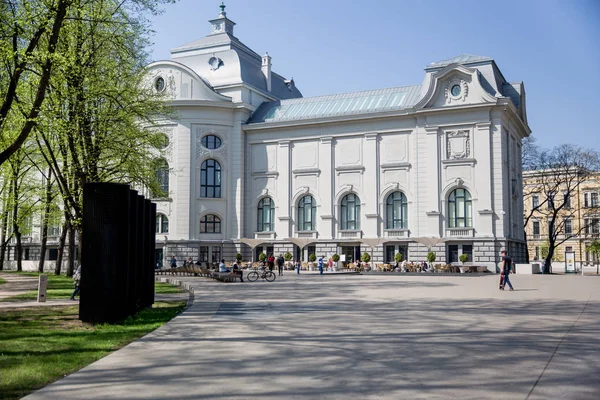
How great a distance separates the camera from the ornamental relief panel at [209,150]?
57031 mm

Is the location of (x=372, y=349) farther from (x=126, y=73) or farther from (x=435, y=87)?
(x=435, y=87)

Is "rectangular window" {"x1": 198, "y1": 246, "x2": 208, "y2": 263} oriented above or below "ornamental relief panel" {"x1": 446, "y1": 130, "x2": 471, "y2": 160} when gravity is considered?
below

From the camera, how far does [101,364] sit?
30.0ft

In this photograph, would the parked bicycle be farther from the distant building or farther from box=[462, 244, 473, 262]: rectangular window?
box=[462, 244, 473, 262]: rectangular window

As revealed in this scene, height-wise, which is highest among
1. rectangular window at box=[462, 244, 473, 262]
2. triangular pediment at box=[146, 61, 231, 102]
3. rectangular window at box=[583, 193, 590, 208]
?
triangular pediment at box=[146, 61, 231, 102]

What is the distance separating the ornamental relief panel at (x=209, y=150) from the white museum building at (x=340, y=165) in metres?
0.10

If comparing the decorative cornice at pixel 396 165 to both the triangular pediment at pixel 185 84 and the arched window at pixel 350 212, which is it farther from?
the triangular pediment at pixel 185 84

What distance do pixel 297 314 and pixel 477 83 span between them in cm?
3865

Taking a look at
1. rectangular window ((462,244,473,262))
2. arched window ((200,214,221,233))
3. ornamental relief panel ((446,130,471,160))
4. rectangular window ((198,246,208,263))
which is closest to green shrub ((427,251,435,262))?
rectangular window ((462,244,473,262))

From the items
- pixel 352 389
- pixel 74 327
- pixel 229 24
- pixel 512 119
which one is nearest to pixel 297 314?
pixel 74 327

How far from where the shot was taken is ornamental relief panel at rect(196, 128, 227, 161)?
57031mm

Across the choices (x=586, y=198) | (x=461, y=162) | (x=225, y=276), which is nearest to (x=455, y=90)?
(x=461, y=162)

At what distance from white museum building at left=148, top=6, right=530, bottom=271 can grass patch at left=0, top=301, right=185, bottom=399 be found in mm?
33760

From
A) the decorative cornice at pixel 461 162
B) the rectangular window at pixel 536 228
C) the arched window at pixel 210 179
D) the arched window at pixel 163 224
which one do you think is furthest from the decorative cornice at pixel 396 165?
the rectangular window at pixel 536 228
